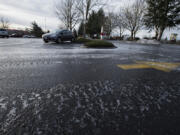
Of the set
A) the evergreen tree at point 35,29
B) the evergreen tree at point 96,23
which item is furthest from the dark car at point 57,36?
the evergreen tree at point 35,29

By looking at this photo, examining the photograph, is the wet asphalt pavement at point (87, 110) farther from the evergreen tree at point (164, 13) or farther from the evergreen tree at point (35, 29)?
the evergreen tree at point (35, 29)

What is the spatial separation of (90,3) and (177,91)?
17.8 m

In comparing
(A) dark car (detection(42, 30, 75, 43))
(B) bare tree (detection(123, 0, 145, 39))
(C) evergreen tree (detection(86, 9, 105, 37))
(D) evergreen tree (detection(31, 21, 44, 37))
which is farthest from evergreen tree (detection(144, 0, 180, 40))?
(D) evergreen tree (detection(31, 21, 44, 37))

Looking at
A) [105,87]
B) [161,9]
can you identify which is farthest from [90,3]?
[105,87]

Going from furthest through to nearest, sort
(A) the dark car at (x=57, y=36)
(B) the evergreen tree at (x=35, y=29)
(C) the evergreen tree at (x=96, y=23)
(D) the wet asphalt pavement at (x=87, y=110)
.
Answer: (B) the evergreen tree at (x=35, y=29) < (C) the evergreen tree at (x=96, y=23) < (A) the dark car at (x=57, y=36) < (D) the wet asphalt pavement at (x=87, y=110)

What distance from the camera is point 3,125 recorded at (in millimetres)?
596

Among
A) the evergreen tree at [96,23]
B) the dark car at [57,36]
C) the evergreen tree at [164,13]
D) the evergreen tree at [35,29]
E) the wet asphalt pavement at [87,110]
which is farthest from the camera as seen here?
the evergreen tree at [35,29]

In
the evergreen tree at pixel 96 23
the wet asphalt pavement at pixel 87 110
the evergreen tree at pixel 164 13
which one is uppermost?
the evergreen tree at pixel 96 23

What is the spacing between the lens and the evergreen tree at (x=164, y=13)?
20594mm

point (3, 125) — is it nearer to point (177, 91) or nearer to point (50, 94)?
point (50, 94)

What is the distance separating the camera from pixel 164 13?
21.0 metres

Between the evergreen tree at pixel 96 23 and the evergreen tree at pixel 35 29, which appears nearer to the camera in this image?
the evergreen tree at pixel 96 23

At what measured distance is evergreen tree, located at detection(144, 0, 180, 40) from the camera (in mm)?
20594

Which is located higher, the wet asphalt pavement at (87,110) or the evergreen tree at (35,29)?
the evergreen tree at (35,29)
